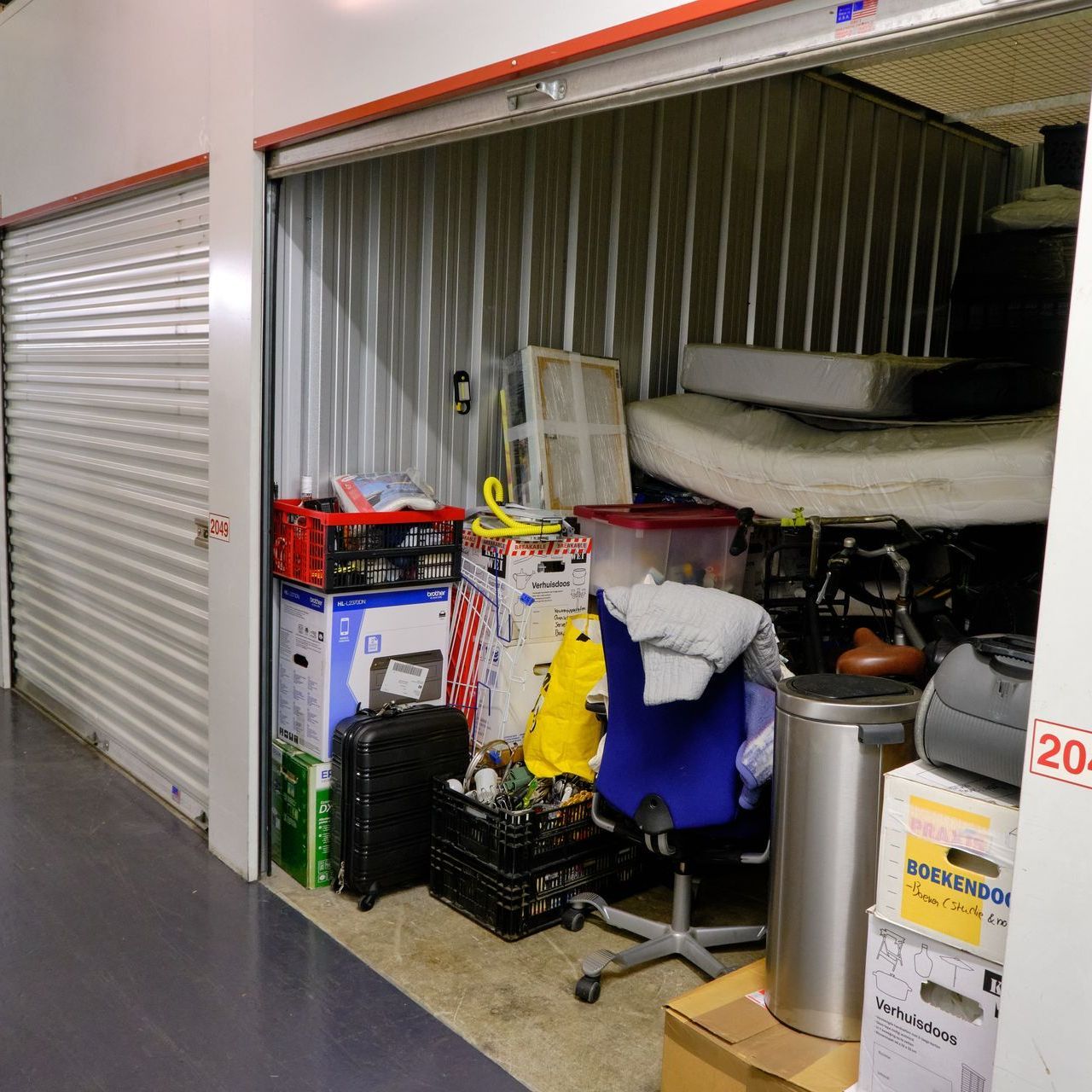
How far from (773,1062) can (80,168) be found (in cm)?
422

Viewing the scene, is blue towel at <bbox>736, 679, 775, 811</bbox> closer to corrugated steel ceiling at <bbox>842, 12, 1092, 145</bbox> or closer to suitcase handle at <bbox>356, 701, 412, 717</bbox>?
suitcase handle at <bbox>356, 701, 412, 717</bbox>

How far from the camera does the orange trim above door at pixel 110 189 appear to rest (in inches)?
142

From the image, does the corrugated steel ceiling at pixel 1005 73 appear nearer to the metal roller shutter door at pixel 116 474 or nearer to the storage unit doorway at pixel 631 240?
the storage unit doorway at pixel 631 240

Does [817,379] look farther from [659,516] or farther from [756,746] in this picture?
[756,746]

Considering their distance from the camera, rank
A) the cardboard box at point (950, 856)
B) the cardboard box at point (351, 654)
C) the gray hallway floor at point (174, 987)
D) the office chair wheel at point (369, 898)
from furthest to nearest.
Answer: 1. the cardboard box at point (351, 654)
2. the office chair wheel at point (369, 898)
3. the gray hallway floor at point (174, 987)
4. the cardboard box at point (950, 856)

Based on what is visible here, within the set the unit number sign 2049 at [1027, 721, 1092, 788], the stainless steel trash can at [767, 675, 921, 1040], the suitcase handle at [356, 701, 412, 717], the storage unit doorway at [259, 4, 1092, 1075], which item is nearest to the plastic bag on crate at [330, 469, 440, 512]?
the storage unit doorway at [259, 4, 1092, 1075]

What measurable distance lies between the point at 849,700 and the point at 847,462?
193cm

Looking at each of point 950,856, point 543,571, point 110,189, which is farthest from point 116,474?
point 950,856

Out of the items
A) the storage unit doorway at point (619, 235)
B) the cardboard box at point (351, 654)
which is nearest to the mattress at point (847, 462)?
the storage unit doorway at point (619, 235)

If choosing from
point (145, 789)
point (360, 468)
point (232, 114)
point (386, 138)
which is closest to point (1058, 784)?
point (386, 138)

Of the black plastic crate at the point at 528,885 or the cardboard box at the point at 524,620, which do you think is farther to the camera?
the cardboard box at the point at 524,620

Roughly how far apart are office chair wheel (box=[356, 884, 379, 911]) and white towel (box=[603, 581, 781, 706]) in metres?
1.27

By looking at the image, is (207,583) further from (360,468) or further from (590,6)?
(590,6)

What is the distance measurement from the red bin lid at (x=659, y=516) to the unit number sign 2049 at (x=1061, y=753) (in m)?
2.34
